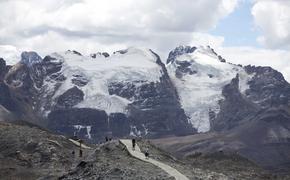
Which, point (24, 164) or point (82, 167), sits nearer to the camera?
point (82, 167)

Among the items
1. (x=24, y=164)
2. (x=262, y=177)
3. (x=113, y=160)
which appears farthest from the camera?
(x=24, y=164)

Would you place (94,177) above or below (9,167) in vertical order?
below

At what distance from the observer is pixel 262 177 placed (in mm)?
152875

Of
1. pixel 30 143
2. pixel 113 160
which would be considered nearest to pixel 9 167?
pixel 30 143

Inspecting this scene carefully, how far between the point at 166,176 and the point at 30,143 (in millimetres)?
87804

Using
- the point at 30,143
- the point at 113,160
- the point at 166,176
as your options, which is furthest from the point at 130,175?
the point at 30,143

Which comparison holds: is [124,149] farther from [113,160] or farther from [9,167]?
[9,167]

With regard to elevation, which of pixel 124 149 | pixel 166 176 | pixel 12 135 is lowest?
pixel 166 176

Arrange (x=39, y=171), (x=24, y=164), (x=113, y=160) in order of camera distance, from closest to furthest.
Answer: (x=113, y=160) < (x=39, y=171) < (x=24, y=164)

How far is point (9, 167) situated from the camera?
6644 inches

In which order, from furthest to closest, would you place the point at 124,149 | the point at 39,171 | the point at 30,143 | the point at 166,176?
the point at 30,143 < the point at 39,171 < the point at 124,149 < the point at 166,176

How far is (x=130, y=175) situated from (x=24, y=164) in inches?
2828

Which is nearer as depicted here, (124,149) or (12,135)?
(124,149)

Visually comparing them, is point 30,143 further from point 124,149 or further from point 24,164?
point 124,149
